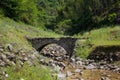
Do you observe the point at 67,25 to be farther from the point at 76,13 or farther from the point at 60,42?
the point at 60,42

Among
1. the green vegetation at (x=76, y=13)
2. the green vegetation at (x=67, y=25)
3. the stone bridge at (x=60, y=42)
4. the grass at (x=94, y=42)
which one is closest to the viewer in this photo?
the green vegetation at (x=67, y=25)

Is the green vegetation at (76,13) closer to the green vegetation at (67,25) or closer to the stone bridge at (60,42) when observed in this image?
the green vegetation at (67,25)

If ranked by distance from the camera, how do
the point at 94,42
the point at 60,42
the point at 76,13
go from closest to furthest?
the point at 94,42
the point at 60,42
the point at 76,13

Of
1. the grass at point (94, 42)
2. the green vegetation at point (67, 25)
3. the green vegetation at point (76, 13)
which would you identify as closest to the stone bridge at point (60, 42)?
the green vegetation at point (67, 25)

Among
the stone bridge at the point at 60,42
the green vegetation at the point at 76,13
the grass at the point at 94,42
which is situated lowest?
the green vegetation at the point at 76,13

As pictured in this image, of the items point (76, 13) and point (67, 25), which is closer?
point (76, 13)

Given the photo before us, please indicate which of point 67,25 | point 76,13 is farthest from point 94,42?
point 67,25

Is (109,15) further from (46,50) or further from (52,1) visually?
(52,1)

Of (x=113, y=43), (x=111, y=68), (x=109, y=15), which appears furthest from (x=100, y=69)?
(x=109, y=15)

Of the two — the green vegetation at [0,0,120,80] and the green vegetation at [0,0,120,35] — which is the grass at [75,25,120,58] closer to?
the green vegetation at [0,0,120,80]

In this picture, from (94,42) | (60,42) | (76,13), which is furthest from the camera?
(76,13)

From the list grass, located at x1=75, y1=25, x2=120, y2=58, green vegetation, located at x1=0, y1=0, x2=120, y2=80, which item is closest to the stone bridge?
green vegetation, located at x1=0, y1=0, x2=120, y2=80

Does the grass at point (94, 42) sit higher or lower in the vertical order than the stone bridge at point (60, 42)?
higher

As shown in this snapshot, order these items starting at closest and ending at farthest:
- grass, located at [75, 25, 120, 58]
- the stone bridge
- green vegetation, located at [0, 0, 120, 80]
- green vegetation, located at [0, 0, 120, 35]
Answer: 1. green vegetation, located at [0, 0, 120, 80]
2. grass, located at [75, 25, 120, 58]
3. the stone bridge
4. green vegetation, located at [0, 0, 120, 35]
